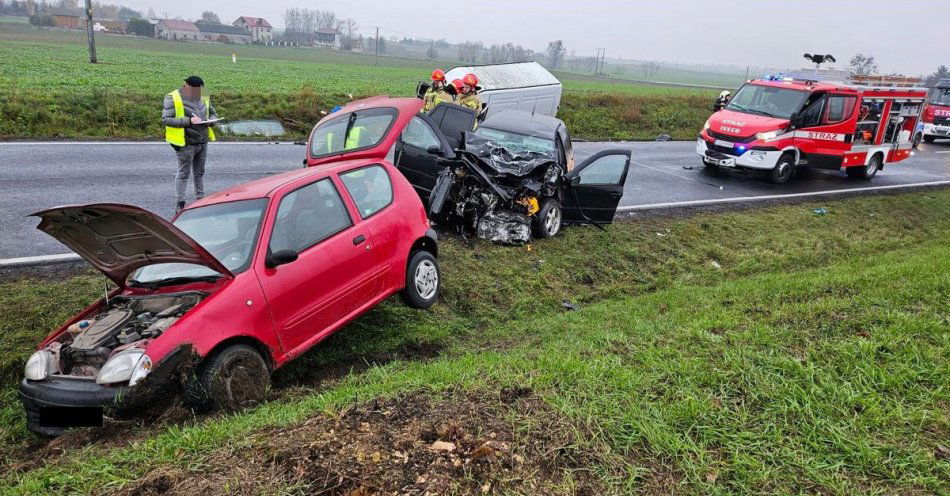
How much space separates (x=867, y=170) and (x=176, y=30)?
331 ft

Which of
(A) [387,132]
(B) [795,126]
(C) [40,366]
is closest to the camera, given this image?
(C) [40,366]

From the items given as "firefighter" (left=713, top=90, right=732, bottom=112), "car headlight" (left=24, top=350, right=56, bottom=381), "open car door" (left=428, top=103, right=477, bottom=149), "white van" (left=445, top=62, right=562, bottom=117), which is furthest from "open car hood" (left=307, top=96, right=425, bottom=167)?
"firefighter" (left=713, top=90, right=732, bottom=112)

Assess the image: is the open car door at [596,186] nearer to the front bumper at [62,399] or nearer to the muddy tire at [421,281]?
the muddy tire at [421,281]

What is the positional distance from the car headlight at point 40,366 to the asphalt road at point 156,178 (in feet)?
Result: 11.3

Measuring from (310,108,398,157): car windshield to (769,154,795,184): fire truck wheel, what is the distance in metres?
11.8

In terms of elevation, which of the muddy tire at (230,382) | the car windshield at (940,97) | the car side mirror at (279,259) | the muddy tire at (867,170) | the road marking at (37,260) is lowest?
the road marking at (37,260)

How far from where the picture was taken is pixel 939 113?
1120 inches

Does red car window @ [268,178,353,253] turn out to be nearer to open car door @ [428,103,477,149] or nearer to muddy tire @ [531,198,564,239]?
muddy tire @ [531,198,564,239]

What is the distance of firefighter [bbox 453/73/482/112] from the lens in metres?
12.0

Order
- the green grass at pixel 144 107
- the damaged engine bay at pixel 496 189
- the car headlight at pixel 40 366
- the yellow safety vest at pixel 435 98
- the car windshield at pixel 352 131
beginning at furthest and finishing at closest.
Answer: the green grass at pixel 144 107
the yellow safety vest at pixel 435 98
the damaged engine bay at pixel 496 189
the car windshield at pixel 352 131
the car headlight at pixel 40 366

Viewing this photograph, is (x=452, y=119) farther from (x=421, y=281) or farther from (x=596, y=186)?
(x=421, y=281)

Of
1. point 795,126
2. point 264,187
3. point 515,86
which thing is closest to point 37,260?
point 264,187

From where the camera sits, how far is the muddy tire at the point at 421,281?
6340 millimetres

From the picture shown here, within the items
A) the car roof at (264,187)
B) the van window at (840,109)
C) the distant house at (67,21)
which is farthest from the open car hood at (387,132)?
the distant house at (67,21)
